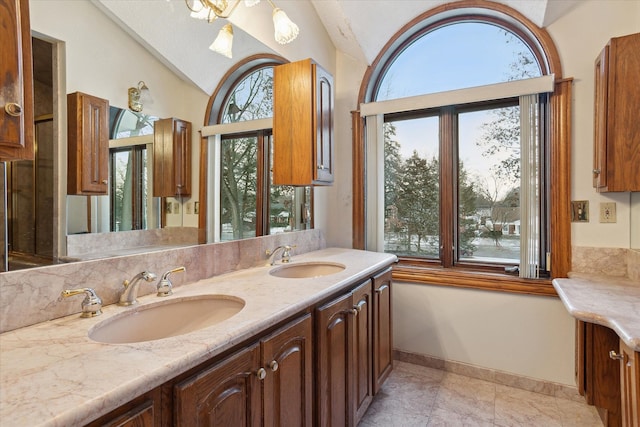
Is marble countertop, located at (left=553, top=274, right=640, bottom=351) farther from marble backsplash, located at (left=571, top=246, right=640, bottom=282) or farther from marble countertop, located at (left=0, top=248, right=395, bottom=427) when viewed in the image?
marble countertop, located at (left=0, top=248, right=395, bottom=427)

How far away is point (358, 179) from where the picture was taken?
2.70 meters

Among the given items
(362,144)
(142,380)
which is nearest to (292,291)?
(142,380)

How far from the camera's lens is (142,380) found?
67 centimetres

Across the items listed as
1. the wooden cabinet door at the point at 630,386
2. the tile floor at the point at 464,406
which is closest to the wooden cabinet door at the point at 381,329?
the tile floor at the point at 464,406

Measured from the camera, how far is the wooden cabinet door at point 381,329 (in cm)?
193

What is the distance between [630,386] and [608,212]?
3.78 ft

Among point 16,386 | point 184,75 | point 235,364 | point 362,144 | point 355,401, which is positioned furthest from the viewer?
point 362,144

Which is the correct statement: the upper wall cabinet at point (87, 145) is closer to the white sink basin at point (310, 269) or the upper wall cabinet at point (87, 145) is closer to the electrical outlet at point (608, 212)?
the white sink basin at point (310, 269)

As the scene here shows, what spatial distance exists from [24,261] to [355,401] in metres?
1.49

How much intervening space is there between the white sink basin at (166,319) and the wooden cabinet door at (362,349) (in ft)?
2.20

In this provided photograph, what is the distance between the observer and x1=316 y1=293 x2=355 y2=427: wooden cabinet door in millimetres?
1374

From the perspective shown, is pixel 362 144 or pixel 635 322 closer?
pixel 635 322

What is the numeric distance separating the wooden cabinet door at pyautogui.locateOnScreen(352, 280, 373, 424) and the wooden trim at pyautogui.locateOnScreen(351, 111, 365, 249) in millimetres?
872

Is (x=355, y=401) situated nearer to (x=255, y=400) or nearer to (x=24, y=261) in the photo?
(x=255, y=400)
